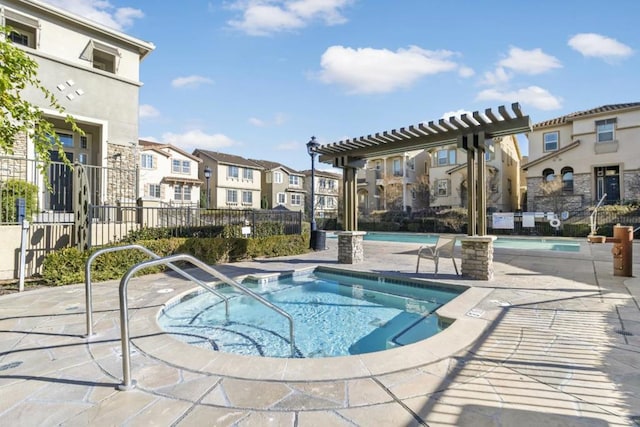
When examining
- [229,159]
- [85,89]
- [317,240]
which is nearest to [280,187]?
[229,159]

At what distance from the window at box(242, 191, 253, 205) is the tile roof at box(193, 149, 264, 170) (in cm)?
304

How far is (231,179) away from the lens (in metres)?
36.2

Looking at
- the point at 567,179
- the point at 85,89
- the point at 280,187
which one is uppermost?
the point at 85,89

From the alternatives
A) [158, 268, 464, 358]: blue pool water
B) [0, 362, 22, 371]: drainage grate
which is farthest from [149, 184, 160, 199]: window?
[0, 362, 22, 371]: drainage grate

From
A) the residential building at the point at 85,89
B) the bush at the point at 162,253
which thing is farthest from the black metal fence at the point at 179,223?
the residential building at the point at 85,89

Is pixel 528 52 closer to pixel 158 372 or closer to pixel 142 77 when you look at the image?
pixel 158 372

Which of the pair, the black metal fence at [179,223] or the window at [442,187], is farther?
the window at [442,187]

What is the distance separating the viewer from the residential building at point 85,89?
10.8 metres

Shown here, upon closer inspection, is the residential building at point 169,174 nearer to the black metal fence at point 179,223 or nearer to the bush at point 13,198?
the black metal fence at point 179,223

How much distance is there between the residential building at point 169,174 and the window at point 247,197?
16.2 ft

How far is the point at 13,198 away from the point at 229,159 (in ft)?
97.7

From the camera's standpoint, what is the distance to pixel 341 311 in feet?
20.2

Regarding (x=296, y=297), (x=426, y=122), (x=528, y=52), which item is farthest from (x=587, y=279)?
(x=528, y=52)

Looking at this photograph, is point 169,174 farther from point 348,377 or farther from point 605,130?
point 605,130
